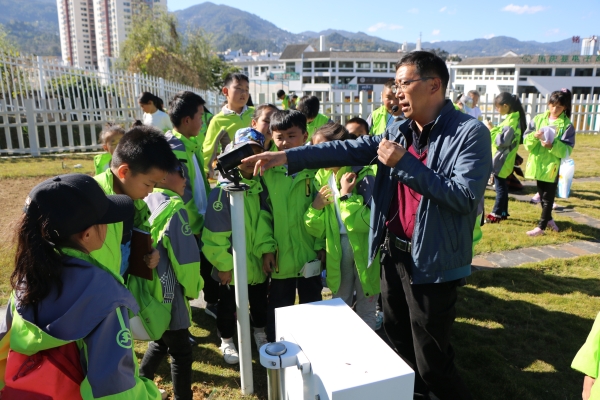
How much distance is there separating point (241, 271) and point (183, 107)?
74.7 inches

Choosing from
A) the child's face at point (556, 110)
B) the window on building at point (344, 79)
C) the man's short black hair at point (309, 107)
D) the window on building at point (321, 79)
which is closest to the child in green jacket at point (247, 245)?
the man's short black hair at point (309, 107)

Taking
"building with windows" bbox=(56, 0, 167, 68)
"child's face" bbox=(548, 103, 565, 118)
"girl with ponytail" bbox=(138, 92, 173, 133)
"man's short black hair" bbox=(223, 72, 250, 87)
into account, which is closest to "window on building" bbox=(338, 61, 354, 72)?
"building with windows" bbox=(56, 0, 167, 68)

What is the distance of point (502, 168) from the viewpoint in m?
6.91

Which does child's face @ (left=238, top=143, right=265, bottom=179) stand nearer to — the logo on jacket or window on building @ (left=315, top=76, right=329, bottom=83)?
the logo on jacket

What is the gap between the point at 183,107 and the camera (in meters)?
4.04

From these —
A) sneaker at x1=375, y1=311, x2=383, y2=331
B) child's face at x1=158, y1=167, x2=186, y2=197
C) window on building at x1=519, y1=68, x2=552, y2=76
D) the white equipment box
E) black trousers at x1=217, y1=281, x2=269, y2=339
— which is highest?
window on building at x1=519, y1=68, x2=552, y2=76

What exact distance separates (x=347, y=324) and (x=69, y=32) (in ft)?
520

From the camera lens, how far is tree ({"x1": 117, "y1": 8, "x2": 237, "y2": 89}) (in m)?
31.4

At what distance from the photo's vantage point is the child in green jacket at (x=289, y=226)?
328 centimetres

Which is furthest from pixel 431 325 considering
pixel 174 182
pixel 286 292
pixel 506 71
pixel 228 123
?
pixel 506 71

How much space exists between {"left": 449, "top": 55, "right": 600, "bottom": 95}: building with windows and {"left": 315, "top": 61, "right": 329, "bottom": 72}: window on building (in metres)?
28.0

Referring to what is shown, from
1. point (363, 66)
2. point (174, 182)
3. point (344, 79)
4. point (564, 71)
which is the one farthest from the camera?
point (363, 66)

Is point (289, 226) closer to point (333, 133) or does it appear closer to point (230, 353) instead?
point (333, 133)

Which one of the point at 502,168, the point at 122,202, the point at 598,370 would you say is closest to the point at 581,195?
the point at 502,168
